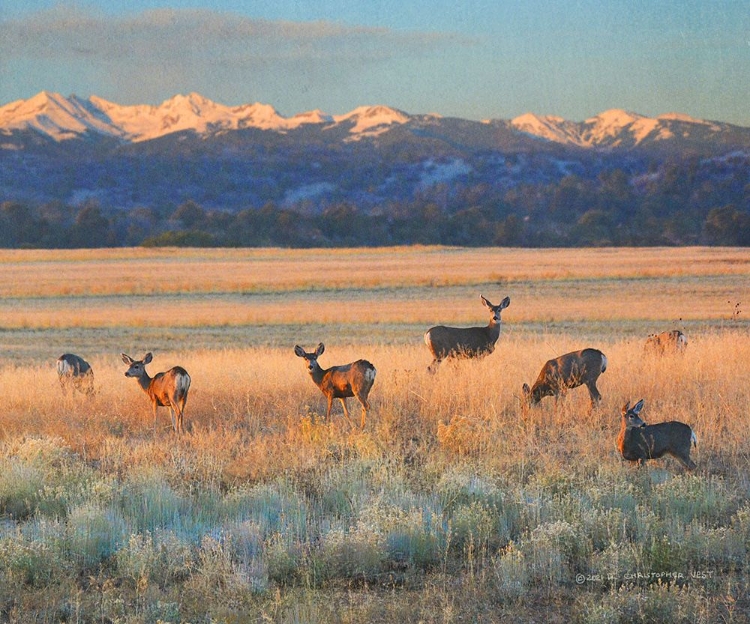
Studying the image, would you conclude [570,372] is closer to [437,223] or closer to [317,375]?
[317,375]

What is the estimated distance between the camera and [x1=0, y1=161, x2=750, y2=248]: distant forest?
10225 cm

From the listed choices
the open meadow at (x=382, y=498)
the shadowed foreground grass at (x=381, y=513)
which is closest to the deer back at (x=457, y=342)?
the open meadow at (x=382, y=498)

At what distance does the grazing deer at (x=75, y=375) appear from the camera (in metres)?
15.7

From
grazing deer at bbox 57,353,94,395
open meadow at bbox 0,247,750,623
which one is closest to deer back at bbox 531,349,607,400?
open meadow at bbox 0,247,750,623

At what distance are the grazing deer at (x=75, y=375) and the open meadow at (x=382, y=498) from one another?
10.9 inches

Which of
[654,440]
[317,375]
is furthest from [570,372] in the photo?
[317,375]

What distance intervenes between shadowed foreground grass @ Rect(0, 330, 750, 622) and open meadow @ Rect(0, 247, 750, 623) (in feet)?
0.08

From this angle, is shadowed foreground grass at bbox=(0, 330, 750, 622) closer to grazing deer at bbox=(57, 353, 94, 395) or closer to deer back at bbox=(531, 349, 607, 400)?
deer back at bbox=(531, 349, 607, 400)

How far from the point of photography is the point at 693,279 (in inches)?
1966

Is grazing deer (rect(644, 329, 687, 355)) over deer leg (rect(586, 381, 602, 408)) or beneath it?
over

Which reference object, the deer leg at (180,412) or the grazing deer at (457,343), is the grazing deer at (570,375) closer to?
the grazing deer at (457,343)

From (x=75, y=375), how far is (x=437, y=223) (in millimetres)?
92410

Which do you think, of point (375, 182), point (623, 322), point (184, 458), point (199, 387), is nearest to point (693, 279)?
point (623, 322)

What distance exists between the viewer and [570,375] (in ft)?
43.4
